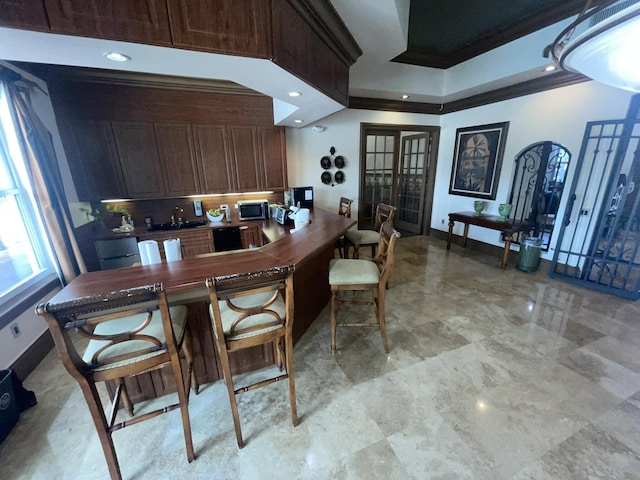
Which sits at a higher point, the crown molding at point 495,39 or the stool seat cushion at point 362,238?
the crown molding at point 495,39

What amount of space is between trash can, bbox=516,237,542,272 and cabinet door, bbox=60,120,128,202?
6.04 meters

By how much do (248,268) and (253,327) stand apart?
1.24 ft

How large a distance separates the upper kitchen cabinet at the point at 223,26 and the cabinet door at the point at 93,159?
2.68 meters

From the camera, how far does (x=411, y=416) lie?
1.71 meters

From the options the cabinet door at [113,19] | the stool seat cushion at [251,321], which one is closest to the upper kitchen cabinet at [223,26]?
the cabinet door at [113,19]

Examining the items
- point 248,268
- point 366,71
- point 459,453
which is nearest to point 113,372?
point 248,268

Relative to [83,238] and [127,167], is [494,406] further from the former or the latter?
[127,167]

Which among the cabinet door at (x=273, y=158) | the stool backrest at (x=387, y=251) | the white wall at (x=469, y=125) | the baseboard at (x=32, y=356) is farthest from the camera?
the cabinet door at (x=273, y=158)

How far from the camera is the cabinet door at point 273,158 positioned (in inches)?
160

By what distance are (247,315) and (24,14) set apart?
191cm

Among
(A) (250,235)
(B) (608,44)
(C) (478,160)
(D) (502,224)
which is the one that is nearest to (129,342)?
(A) (250,235)

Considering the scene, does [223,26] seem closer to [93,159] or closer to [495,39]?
[93,159]

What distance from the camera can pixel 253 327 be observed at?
4.79 ft

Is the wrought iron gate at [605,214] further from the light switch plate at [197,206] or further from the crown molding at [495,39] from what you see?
the light switch plate at [197,206]
